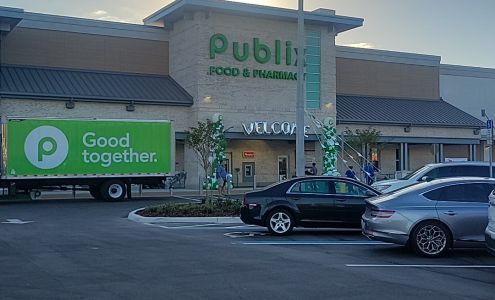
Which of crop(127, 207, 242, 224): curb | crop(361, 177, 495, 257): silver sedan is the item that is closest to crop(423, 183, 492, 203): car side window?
crop(361, 177, 495, 257): silver sedan

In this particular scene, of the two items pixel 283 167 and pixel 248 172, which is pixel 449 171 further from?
pixel 283 167

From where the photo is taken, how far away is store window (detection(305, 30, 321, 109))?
42375 mm

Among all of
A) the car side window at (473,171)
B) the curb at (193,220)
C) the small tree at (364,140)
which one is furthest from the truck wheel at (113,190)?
the car side window at (473,171)

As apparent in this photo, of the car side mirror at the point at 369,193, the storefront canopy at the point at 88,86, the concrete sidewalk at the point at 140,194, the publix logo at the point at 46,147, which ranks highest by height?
the storefront canopy at the point at 88,86

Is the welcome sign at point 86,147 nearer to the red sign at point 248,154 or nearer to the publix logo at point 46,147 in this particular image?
the publix logo at point 46,147

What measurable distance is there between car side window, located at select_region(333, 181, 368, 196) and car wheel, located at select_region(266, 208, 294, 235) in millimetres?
1303

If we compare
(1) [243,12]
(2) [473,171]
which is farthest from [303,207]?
(1) [243,12]

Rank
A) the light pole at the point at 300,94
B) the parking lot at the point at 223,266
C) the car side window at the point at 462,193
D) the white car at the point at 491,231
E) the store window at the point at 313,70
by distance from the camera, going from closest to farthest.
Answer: the parking lot at the point at 223,266
the white car at the point at 491,231
the car side window at the point at 462,193
the light pole at the point at 300,94
the store window at the point at 313,70

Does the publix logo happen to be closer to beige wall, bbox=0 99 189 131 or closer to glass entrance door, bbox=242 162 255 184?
beige wall, bbox=0 99 189 131

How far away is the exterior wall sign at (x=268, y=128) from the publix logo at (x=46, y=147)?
46.6 feet

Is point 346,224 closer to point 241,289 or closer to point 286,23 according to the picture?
point 241,289

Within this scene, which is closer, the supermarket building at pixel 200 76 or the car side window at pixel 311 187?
the car side window at pixel 311 187

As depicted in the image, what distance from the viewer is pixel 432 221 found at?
1200 centimetres

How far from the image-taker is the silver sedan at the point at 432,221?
1195 cm
